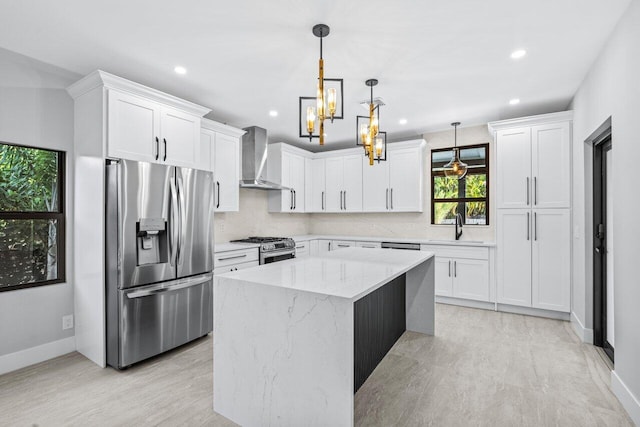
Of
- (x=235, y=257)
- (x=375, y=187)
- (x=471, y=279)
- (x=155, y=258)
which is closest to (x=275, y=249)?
(x=235, y=257)

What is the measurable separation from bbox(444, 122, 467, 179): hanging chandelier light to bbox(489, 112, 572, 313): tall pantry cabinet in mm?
605

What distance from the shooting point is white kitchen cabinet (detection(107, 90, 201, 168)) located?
2.77 m

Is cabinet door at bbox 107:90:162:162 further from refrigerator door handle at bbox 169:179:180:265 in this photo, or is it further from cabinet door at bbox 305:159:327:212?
cabinet door at bbox 305:159:327:212

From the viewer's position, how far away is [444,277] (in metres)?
4.59

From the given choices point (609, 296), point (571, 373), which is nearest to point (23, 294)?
point (571, 373)

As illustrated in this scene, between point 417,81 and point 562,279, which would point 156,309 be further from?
point 562,279

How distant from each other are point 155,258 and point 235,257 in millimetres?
1064

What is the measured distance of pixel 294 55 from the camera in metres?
2.72

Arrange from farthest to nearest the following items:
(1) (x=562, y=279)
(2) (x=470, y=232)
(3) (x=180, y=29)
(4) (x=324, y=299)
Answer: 1. (2) (x=470, y=232)
2. (1) (x=562, y=279)
3. (3) (x=180, y=29)
4. (4) (x=324, y=299)

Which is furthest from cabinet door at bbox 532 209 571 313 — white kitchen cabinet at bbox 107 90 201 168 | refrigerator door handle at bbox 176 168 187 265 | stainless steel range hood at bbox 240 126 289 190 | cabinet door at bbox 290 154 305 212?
white kitchen cabinet at bbox 107 90 201 168

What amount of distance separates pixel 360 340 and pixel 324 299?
0.94 metres

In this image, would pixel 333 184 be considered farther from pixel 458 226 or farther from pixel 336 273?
pixel 336 273

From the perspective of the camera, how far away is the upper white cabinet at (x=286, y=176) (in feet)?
17.3

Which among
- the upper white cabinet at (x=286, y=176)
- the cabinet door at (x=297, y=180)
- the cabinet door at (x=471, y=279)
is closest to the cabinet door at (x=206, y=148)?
the upper white cabinet at (x=286, y=176)
